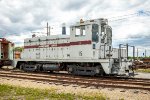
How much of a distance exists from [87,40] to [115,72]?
2749 millimetres

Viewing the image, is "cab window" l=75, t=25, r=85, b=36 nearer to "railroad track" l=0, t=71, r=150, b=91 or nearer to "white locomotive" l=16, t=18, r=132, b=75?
"white locomotive" l=16, t=18, r=132, b=75

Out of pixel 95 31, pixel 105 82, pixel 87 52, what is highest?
pixel 95 31

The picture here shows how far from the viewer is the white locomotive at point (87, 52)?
15164mm

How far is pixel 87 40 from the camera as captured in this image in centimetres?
A: 1590

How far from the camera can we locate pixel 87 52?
15898 millimetres

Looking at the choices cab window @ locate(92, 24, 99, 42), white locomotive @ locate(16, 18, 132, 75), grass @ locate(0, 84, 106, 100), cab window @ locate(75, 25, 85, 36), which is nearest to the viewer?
grass @ locate(0, 84, 106, 100)

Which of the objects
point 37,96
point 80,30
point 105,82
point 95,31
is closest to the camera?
point 37,96

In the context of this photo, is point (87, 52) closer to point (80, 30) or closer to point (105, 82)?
point (80, 30)

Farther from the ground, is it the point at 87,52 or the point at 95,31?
the point at 95,31

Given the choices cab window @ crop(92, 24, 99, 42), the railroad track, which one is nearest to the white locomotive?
cab window @ crop(92, 24, 99, 42)

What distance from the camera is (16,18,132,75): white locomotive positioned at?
597 inches

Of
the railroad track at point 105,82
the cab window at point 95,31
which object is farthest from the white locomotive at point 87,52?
the railroad track at point 105,82

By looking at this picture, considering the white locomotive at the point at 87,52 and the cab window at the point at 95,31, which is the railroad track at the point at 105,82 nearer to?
the white locomotive at the point at 87,52

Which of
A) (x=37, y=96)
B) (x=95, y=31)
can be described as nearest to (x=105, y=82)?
(x=95, y=31)
